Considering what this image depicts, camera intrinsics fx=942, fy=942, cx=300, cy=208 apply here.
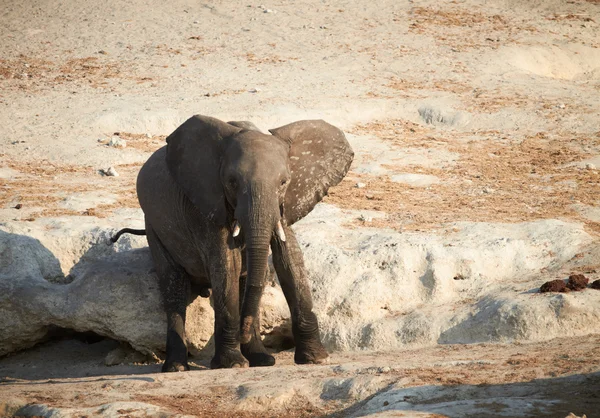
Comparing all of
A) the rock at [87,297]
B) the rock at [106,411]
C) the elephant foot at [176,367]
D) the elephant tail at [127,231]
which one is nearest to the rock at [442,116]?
the rock at [87,297]

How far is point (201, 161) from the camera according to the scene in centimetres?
847

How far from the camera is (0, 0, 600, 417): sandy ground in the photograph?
7051mm

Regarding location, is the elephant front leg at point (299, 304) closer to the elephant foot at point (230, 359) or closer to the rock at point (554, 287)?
the elephant foot at point (230, 359)

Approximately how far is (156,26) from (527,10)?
8117 mm

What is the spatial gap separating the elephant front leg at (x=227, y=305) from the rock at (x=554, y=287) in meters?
2.85

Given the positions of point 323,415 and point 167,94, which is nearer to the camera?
point 323,415

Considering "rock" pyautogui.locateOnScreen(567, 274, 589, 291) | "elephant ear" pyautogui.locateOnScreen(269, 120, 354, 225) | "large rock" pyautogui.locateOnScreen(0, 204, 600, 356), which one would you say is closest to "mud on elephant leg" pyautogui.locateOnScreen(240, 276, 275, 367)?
"large rock" pyautogui.locateOnScreen(0, 204, 600, 356)

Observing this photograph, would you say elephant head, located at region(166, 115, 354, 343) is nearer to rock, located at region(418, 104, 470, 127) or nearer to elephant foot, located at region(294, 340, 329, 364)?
elephant foot, located at region(294, 340, 329, 364)

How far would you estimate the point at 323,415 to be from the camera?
21.9ft

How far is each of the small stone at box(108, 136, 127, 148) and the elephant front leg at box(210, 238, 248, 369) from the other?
582 cm

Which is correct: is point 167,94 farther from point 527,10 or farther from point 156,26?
point 527,10

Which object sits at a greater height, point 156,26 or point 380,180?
point 156,26

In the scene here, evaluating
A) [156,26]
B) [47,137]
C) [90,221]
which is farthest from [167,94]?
[90,221]

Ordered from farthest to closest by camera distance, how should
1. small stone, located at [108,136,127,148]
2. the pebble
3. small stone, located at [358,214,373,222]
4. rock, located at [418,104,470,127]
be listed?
rock, located at [418,104,470,127] → small stone, located at [108,136,127,148] → the pebble → small stone, located at [358,214,373,222]
